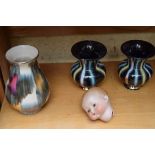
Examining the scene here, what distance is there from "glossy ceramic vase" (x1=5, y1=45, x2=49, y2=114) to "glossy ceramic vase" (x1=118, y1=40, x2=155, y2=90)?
20cm

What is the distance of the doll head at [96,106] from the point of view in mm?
531

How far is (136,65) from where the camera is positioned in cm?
57

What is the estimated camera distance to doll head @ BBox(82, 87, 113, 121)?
1.74 feet

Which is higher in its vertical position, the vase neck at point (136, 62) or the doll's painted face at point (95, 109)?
the vase neck at point (136, 62)

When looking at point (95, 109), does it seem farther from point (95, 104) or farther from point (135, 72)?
point (135, 72)

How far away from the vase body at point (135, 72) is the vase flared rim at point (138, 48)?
0.02m

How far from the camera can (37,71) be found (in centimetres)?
54

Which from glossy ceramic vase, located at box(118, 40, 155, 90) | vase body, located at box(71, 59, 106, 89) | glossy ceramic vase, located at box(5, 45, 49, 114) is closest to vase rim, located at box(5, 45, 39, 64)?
glossy ceramic vase, located at box(5, 45, 49, 114)

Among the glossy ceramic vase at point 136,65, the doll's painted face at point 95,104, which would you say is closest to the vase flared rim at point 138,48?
the glossy ceramic vase at point 136,65

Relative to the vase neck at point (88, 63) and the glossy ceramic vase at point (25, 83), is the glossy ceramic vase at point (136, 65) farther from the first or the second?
the glossy ceramic vase at point (25, 83)
